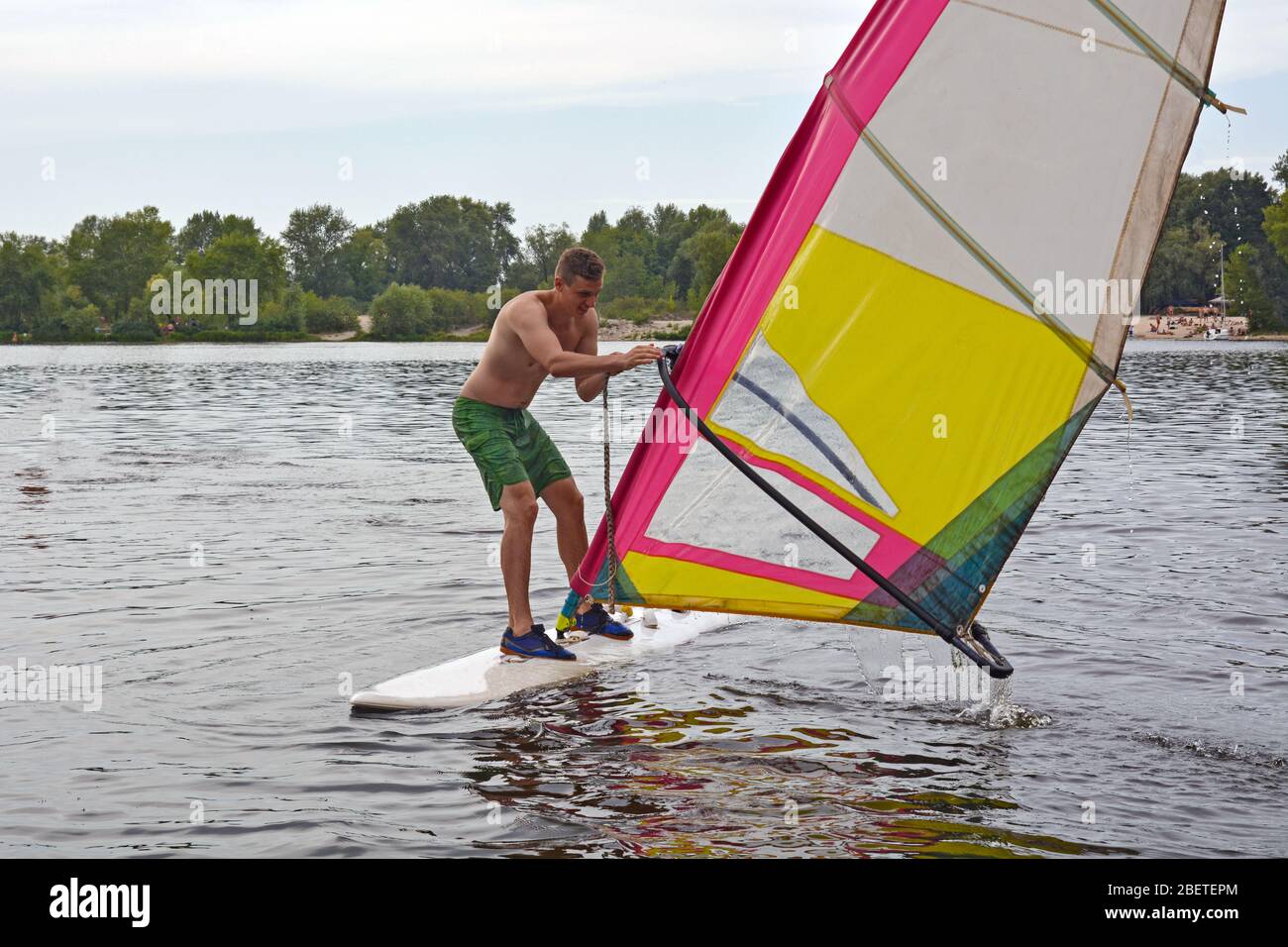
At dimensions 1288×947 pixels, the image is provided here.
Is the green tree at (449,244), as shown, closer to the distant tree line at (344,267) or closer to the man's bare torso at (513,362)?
the distant tree line at (344,267)

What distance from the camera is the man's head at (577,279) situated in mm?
6918

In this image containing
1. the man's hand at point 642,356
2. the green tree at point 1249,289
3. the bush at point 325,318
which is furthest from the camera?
the bush at point 325,318

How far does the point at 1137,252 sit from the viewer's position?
5477 mm

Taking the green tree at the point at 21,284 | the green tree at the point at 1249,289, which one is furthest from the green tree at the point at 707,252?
the green tree at the point at 21,284

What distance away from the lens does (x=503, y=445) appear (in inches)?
288

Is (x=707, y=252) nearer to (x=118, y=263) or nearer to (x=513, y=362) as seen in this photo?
(x=118, y=263)

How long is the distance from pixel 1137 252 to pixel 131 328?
453 feet

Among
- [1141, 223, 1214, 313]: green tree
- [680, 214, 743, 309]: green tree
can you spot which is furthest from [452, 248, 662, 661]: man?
[1141, 223, 1214, 313]: green tree

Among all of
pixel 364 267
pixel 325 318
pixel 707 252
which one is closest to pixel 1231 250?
pixel 707 252

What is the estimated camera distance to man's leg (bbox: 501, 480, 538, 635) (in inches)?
284

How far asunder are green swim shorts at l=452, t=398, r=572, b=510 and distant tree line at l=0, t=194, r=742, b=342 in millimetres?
96305

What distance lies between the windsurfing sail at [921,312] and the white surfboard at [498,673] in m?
1.15
